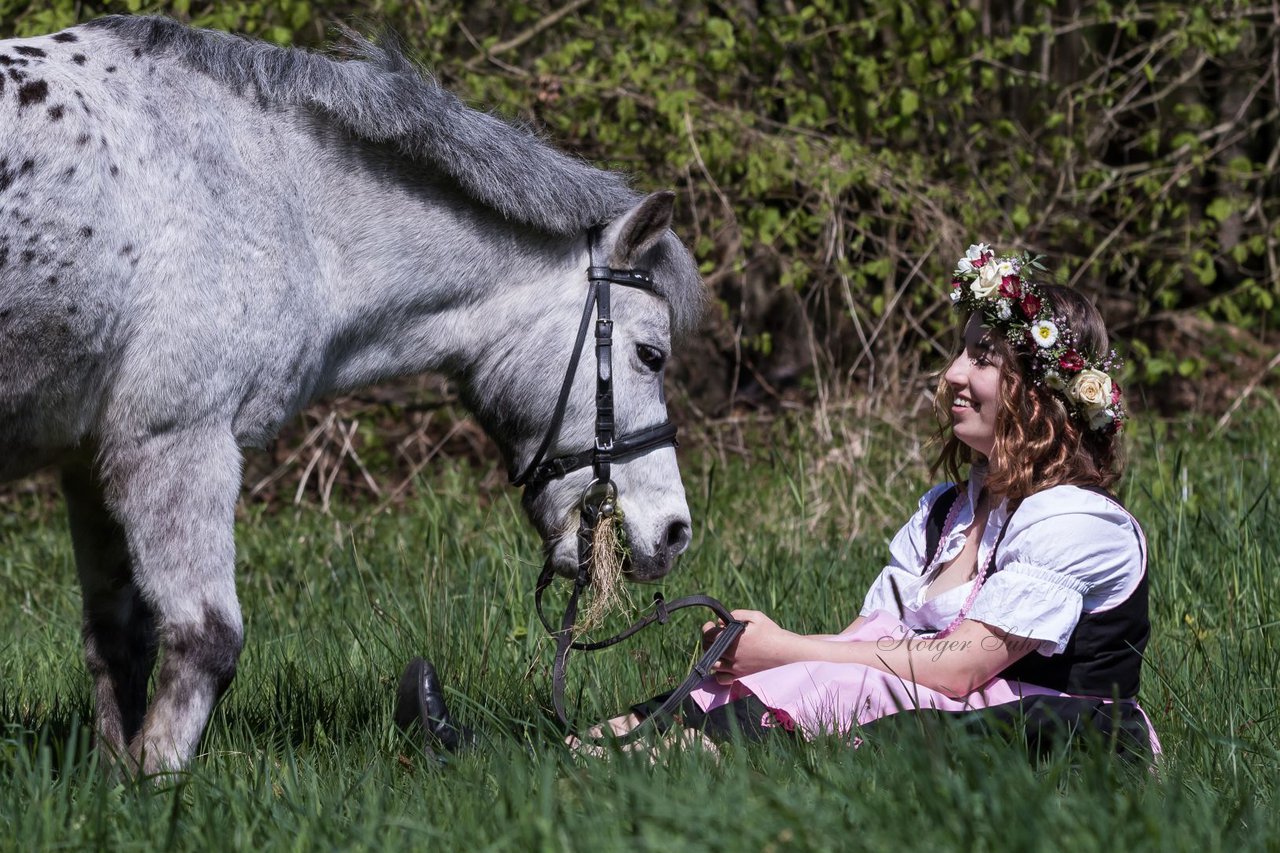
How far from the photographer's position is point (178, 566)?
112 inches

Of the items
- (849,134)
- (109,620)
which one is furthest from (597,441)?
(849,134)

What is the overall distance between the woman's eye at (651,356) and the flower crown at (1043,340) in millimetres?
821

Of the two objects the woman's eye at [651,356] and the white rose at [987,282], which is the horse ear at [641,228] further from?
the white rose at [987,282]

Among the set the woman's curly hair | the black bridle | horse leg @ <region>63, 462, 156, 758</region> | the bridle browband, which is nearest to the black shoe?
the black bridle

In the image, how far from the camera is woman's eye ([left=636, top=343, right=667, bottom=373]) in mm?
3529

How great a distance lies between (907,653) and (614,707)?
947mm

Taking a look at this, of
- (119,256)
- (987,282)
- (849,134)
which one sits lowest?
(849,134)

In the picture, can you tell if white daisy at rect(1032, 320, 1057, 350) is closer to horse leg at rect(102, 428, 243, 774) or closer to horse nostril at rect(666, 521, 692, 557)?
horse nostril at rect(666, 521, 692, 557)

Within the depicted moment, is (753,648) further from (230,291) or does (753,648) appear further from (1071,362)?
(230,291)

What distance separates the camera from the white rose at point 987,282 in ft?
10.2

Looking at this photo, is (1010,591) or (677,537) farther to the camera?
(677,537)

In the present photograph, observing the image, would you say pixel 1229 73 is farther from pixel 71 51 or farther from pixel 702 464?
pixel 71 51

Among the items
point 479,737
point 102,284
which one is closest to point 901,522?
point 479,737

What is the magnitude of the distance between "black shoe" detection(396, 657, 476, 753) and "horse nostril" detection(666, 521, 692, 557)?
75cm
